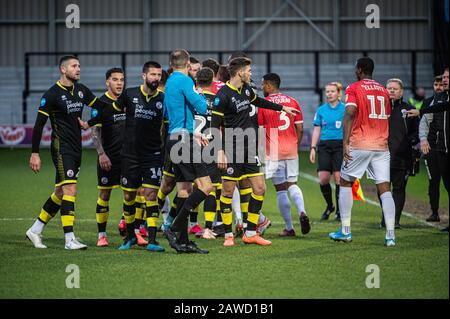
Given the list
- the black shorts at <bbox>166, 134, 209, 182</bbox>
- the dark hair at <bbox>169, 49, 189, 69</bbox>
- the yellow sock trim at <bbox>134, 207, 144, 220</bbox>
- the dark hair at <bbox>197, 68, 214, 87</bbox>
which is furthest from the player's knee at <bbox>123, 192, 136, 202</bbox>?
the dark hair at <bbox>169, 49, 189, 69</bbox>

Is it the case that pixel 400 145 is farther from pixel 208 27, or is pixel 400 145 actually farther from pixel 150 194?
pixel 208 27

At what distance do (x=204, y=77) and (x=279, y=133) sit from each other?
1.75 metres

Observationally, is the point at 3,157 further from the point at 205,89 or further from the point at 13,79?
the point at 205,89

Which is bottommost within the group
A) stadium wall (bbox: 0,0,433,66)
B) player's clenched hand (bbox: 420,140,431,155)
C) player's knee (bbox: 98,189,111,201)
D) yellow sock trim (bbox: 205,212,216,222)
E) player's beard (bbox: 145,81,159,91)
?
yellow sock trim (bbox: 205,212,216,222)

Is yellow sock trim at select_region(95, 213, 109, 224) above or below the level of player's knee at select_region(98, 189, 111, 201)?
below

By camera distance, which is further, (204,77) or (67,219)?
(204,77)

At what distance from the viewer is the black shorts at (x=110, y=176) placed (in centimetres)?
1123

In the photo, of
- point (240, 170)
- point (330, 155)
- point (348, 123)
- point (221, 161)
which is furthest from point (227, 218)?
point (330, 155)

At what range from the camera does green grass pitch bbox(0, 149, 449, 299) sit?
7.97 m

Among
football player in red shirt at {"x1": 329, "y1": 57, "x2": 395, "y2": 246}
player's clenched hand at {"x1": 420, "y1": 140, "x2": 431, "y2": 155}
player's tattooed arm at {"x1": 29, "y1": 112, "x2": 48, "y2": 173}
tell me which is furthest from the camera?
player's clenched hand at {"x1": 420, "y1": 140, "x2": 431, "y2": 155}

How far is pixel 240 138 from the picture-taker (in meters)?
11.0

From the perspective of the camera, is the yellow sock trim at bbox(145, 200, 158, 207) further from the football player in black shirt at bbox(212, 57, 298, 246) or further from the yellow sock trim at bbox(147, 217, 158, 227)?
the football player in black shirt at bbox(212, 57, 298, 246)

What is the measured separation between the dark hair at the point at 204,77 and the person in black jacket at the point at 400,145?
10.7 ft
